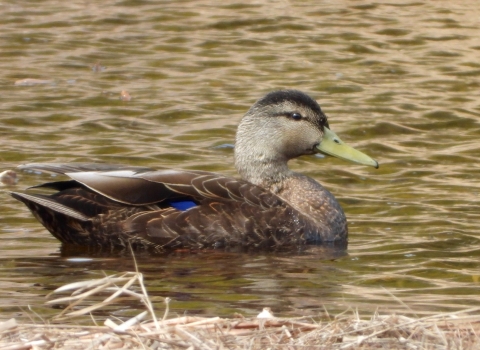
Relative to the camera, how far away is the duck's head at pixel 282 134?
8.75 m

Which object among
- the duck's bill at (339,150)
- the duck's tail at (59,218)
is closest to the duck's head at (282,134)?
the duck's bill at (339,150)

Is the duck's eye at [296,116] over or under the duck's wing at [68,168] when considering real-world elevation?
over

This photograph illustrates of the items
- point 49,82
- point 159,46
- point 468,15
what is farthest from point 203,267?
point 468,15

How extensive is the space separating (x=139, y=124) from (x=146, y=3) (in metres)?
5.76

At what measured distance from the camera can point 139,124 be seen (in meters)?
11.5

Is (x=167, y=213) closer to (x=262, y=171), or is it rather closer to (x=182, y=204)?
(x=182, y=204)

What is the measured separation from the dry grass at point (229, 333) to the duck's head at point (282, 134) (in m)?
4.24

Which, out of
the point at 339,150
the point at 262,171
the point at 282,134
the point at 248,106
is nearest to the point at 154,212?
the point at 262,171

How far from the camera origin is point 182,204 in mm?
8008

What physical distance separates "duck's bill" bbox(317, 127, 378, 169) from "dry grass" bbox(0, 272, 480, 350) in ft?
13.7

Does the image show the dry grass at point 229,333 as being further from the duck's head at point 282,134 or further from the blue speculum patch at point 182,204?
the duck's head at point 282,134

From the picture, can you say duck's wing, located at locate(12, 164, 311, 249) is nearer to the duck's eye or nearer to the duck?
the duck

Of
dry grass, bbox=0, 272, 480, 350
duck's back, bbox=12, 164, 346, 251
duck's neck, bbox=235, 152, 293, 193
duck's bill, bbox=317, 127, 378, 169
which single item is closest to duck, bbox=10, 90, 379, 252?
duck's back, bbox=12, 164, 346, 251

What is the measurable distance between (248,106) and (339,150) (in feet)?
11.8
